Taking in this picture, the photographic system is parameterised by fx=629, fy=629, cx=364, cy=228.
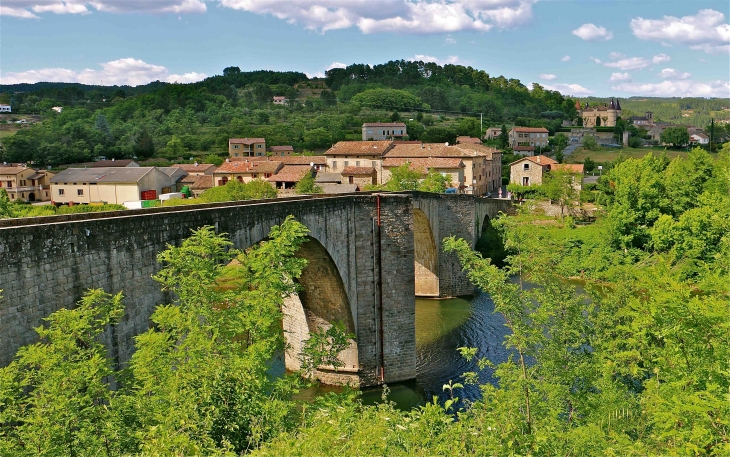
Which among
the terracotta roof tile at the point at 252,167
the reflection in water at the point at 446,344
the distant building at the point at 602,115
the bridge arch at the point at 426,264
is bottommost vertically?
the reflection in water at the point at 446,344

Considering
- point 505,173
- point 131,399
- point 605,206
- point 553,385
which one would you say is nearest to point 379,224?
point 553,385

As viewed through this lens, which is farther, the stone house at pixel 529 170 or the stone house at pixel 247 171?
the stone house at pixel 529 170

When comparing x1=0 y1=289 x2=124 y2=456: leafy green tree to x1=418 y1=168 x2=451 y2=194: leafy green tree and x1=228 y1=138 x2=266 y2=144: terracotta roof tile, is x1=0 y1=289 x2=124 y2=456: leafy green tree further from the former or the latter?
x1=228 y1=138 x2=266 y2=144: terracotta roof tile

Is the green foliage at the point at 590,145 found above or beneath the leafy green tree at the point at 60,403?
above

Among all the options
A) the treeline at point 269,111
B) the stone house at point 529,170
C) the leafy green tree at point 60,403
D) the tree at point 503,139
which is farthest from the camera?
the tree at point 503,139

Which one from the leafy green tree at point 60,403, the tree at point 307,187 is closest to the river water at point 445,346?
the leafy green tree at point 60,403

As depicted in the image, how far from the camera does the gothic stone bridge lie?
1022 cm

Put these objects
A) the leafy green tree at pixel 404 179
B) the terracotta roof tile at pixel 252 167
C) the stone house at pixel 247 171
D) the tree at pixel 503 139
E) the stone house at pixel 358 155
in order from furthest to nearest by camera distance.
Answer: the tree at pixel 503 139, the stone house at pixel 358 155, the terracotta roof tile at pixel 252 167, the stone house at pixel 247 171, the leafy green tree at pixel 404 179

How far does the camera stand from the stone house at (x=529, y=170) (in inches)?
2584

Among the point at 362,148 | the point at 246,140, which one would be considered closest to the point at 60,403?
the point at 362,148

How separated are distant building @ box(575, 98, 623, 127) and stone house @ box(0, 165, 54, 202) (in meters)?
114

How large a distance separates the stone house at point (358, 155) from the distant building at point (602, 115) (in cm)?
9073

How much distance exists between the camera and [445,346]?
27.3 metres

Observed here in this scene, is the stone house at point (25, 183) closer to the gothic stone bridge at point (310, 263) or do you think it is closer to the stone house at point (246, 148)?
the stone house at point (246, 148)
